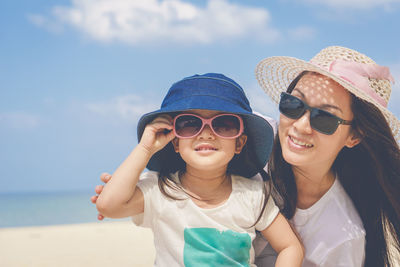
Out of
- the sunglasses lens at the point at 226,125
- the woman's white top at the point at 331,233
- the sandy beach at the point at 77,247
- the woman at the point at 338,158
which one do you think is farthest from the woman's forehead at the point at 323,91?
the sandy beach at the point at 77,247

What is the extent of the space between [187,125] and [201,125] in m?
0.10

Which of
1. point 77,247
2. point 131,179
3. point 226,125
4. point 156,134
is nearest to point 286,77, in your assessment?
point 226,125

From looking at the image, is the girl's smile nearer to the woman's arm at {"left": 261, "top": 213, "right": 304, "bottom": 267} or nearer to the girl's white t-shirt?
the girl's white t-shirt

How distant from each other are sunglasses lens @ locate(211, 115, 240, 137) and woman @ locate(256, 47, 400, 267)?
16.9 inches

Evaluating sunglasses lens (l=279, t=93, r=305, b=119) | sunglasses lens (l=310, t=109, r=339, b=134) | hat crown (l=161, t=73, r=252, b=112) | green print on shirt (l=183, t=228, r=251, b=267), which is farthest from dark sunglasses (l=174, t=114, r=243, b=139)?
green print on shirt (l=183, t=228, r=251, b=267)

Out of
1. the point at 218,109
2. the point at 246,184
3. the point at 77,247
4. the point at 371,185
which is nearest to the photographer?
the point at 218,109

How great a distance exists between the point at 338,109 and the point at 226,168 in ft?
3.13

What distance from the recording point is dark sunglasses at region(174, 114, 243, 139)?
9.88 feet

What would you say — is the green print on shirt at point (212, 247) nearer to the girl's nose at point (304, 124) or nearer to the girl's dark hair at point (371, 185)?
the girl's dark hair at point (371, 185)

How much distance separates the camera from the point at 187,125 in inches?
120

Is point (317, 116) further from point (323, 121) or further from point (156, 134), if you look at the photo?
point (156, 134)

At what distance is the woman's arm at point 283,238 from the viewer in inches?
125

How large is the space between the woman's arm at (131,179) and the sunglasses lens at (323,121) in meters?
1.01

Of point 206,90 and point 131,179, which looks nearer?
point 131,179
